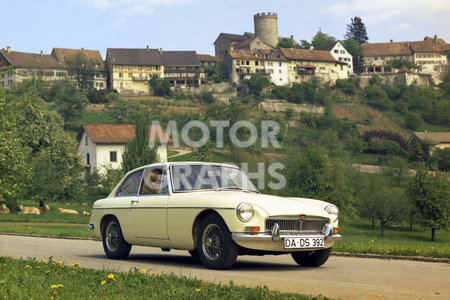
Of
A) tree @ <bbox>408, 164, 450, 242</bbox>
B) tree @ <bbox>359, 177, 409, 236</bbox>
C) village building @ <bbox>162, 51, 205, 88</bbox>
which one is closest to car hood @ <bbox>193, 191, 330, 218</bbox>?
tree @ <bbox>408, 164, 450, 242</bbox>

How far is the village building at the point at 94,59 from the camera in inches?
6230

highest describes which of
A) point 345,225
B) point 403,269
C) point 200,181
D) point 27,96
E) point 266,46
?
point 266,46

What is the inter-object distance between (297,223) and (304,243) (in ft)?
1.04

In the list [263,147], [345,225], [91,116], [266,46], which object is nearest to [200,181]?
[345,225]

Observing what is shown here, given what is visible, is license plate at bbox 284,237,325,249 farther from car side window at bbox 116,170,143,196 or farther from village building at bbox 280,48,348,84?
village building at bbox 280,48,348,84

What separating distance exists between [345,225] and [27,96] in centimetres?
3737

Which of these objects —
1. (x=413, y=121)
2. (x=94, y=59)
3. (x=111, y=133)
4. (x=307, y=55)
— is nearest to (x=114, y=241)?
(x=111, y=133)

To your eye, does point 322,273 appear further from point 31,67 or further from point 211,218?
point 31,67

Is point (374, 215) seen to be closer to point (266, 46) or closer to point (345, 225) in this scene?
point (345, 225)

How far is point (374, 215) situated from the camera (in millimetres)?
67438

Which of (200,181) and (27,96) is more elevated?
(27,96)

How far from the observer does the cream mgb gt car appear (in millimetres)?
9578

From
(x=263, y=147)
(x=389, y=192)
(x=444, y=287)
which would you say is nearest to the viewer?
(x=444, y=287)

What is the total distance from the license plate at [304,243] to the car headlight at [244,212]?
642mm
